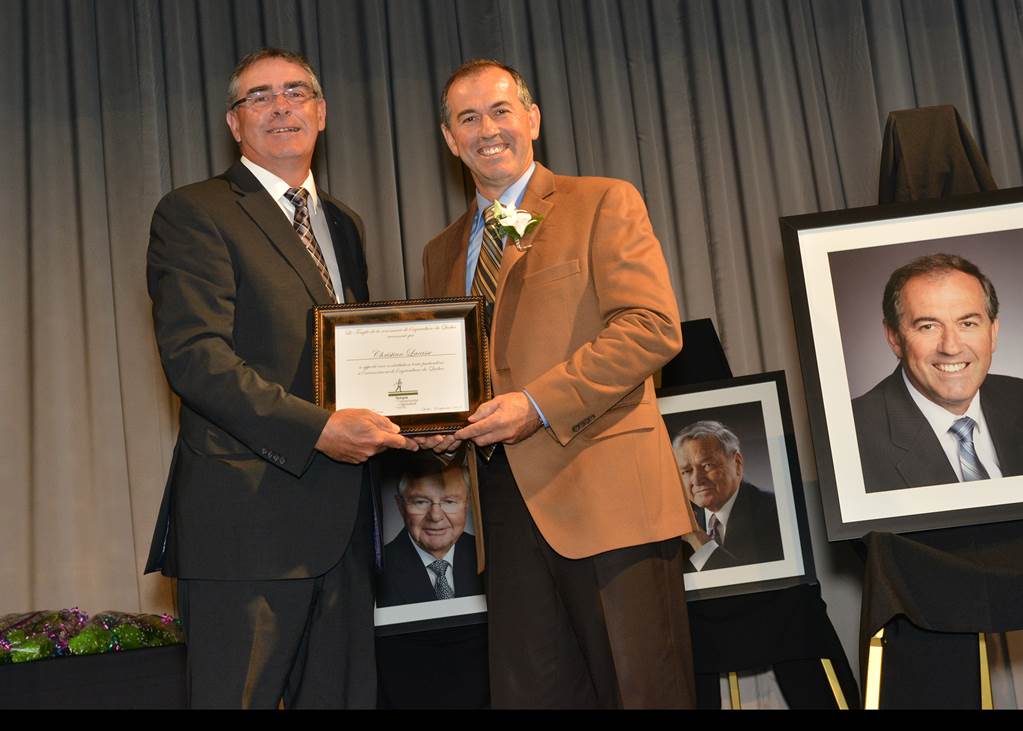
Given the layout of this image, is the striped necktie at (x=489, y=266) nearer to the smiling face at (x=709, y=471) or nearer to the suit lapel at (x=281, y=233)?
the suit lapel at (x=281, y=233)

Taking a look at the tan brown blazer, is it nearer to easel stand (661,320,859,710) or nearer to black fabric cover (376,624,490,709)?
easel stand (661,320,859,710)

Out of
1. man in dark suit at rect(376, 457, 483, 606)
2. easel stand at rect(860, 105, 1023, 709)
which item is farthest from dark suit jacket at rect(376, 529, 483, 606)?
easel stand at rect(860, 105, 1023, 709)

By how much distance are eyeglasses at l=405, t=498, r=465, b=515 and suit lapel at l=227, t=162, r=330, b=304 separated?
3.30 feet

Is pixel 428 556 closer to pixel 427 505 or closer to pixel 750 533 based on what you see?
pixel 427 505

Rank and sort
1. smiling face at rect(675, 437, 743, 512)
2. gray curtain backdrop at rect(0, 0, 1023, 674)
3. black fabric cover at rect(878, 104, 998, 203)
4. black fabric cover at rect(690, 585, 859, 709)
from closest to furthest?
black fabric cover at rect(878, 104, 998, 203), black fabric cover at rect(690, 585, 859, 709), smiling face at rect(675, 437, 743, 512), gray curtain backdrop at rect(0, 0, 1023, 674)

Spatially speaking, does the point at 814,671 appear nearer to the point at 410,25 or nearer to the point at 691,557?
the point at 691,557

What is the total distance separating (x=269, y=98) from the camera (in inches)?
108

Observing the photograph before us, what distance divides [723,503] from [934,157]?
1.21 metres

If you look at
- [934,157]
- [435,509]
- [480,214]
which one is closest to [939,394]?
[934,157]

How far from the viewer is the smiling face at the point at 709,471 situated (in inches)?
130

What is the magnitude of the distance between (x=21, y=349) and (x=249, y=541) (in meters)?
2.23

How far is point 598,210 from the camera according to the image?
259 cm

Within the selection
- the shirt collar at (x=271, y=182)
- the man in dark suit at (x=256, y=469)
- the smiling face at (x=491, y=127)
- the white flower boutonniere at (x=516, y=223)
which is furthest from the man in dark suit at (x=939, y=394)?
the shirt collar at (x=271, y=182)

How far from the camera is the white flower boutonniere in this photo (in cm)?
257
